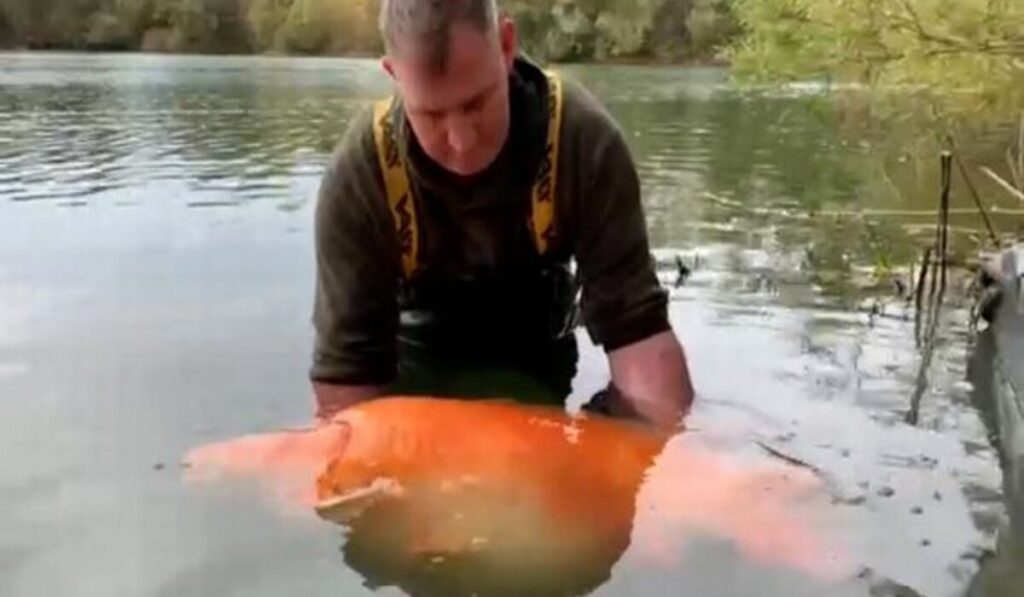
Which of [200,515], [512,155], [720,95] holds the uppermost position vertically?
[512,155]

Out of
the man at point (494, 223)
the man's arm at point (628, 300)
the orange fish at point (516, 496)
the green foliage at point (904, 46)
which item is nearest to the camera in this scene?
the orange fish at point (516, 496)

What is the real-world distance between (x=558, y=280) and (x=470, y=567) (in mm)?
1803

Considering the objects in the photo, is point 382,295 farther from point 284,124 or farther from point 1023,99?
point 284,124

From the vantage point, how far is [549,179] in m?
4.31

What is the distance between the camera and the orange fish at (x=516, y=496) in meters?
3.49

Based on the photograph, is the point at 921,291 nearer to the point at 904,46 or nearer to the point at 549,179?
the point at 904,46

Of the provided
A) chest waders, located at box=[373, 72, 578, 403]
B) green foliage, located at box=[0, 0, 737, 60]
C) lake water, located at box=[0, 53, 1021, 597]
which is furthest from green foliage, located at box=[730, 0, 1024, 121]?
green foliage, located at box=[0, 0, 737, 60]

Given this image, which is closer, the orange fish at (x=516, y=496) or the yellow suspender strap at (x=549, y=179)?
the orange fish at (x=516, y=496)

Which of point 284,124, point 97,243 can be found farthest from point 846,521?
point 284,124

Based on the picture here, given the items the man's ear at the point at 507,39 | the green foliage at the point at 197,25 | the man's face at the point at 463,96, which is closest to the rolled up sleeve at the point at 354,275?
the man's face at the point at 463,96

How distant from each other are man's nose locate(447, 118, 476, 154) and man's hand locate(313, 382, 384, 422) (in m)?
0.84

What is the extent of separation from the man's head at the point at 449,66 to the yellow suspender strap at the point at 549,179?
215 millimetres

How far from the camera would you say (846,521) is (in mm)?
3908

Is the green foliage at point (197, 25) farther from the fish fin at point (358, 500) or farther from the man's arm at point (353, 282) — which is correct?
the fish fin at point (358, 500)
